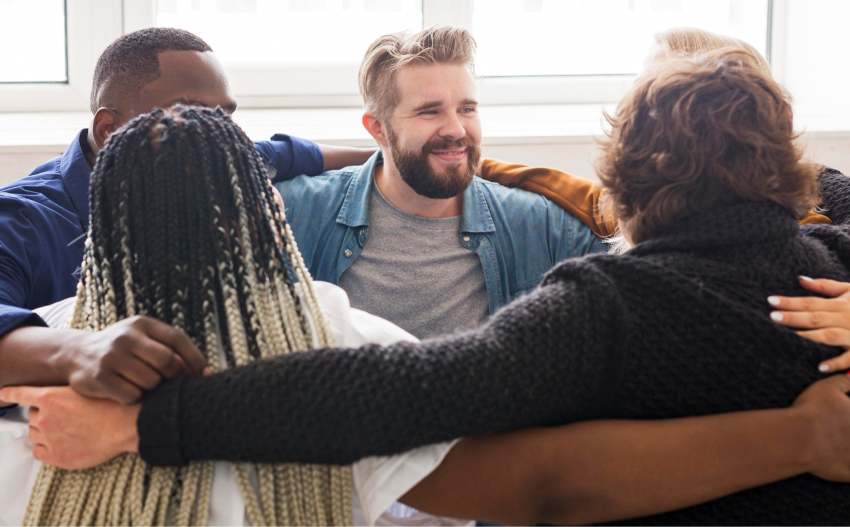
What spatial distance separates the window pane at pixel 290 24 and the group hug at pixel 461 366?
1.81 m

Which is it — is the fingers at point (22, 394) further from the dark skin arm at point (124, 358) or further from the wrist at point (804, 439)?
the wrist at point (804, 439)

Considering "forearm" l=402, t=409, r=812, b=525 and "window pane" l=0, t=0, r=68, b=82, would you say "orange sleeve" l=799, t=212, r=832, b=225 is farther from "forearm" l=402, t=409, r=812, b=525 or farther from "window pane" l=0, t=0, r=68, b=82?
"window pane" l=0, t=0, r=68, b=82

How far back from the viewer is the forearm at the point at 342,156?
6.56 ft

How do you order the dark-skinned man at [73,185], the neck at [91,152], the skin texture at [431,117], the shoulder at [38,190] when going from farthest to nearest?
the skin texture at [431,117]
the neck at [91,152]
the shoulder at [38,190]
the dark-skinned man at [73,185]

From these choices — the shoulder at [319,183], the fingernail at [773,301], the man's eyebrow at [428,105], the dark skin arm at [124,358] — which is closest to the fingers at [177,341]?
the dark skin arm at [124,358]

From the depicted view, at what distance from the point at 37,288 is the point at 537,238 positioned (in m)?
1.15

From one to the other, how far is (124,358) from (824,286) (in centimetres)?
88

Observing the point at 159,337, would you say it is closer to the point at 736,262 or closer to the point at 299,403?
the point at 299,403

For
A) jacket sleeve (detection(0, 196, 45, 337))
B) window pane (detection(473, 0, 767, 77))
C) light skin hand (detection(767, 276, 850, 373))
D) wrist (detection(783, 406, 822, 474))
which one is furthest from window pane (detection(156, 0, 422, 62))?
wrist (detection(783, 406, 822, 474))

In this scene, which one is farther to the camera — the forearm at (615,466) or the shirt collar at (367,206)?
the shirt collar at (367,206)

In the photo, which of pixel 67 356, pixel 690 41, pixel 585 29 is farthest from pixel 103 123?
pixel 585 29

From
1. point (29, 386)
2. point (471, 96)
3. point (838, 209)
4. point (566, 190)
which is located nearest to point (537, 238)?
point (566, 190)

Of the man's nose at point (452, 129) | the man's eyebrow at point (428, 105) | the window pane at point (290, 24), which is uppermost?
the window pane at point (290, 24)

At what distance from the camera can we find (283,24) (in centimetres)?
267
